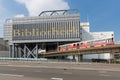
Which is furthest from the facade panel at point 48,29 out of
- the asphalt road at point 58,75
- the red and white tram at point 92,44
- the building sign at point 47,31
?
the asphalt road at point 58,75

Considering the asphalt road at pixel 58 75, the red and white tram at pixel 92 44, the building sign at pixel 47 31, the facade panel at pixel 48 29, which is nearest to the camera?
the asphalt road at pixel 58 75

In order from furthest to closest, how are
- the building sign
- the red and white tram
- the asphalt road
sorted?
the building sign → the red and white tram → the asphalt road

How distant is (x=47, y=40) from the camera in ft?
445

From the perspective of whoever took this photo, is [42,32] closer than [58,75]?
No

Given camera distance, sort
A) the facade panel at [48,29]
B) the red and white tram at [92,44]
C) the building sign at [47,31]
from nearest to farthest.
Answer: the red and white tram at [92,44] < the building sign at [47,31] < the facade panel at [48,29]

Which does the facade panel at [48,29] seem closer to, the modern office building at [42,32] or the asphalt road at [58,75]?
the modern office building at [42,32]

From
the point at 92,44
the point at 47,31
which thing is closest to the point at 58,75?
the point at 92,44

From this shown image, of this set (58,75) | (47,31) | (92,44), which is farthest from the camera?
(47,31)

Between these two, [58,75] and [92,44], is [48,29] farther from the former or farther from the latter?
[58,75]

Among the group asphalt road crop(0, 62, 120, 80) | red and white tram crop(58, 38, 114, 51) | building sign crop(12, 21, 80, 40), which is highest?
building sign crop(12, 21, 80, 40)

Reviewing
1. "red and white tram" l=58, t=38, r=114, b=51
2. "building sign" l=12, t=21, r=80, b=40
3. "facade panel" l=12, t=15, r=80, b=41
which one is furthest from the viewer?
"facade panel" l=12, t=15, r=80, b=41

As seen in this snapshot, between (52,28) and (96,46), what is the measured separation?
70.0m

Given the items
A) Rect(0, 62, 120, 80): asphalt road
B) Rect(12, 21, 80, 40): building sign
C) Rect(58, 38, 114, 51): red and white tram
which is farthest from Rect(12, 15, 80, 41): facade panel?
Rect(0, 62, 120, 80): asphalt road

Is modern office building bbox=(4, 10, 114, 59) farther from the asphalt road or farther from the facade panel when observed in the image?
the asphalt road
